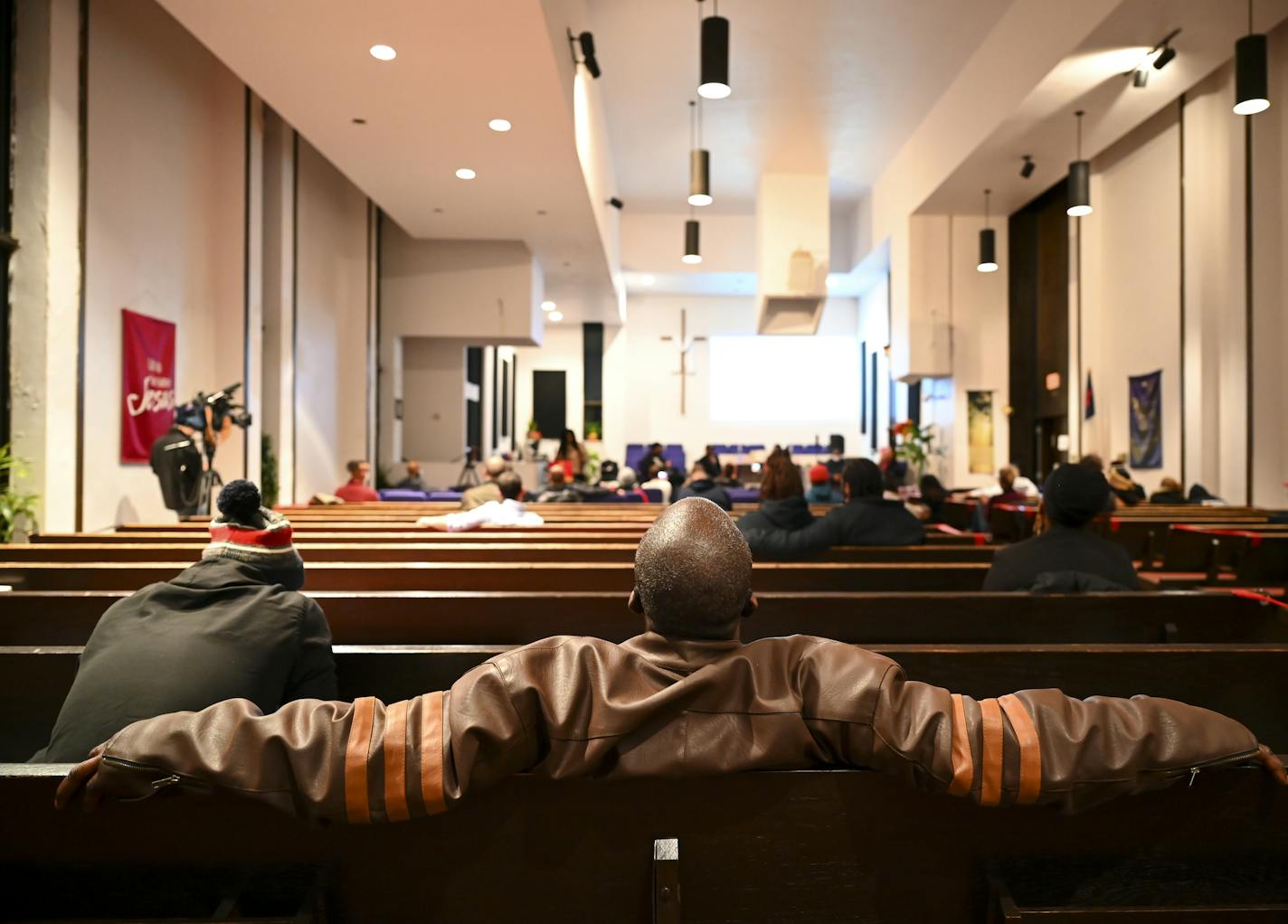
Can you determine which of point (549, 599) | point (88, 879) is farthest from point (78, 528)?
point (88, 879)

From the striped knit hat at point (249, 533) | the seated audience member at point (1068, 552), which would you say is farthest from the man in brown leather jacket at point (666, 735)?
the seated audience member at point (1068, 552)

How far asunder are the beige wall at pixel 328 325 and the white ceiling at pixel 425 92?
95 cm

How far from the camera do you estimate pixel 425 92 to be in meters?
6.71

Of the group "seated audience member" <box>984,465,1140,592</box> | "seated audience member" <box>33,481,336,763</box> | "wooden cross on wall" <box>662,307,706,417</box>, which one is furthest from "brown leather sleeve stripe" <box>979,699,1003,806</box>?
"wooden cross on wall" <box>662,307,706,417</box>

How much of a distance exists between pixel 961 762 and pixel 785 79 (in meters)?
10.0

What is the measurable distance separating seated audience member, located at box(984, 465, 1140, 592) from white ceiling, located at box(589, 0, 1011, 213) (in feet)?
23.2

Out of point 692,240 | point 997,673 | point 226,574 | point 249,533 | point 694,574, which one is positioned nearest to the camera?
point 694,574

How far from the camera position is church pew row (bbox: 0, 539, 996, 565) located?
10.4 ft

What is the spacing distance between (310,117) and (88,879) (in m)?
→ 7.45

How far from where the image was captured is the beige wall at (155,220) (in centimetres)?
623

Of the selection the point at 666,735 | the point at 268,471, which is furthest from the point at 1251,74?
the point at 268,471

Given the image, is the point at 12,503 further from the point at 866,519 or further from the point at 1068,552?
the point at 1068,552

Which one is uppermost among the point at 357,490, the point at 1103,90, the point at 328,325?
the point at 1103,90

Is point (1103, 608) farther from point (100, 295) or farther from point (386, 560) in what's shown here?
point (100, 295)
